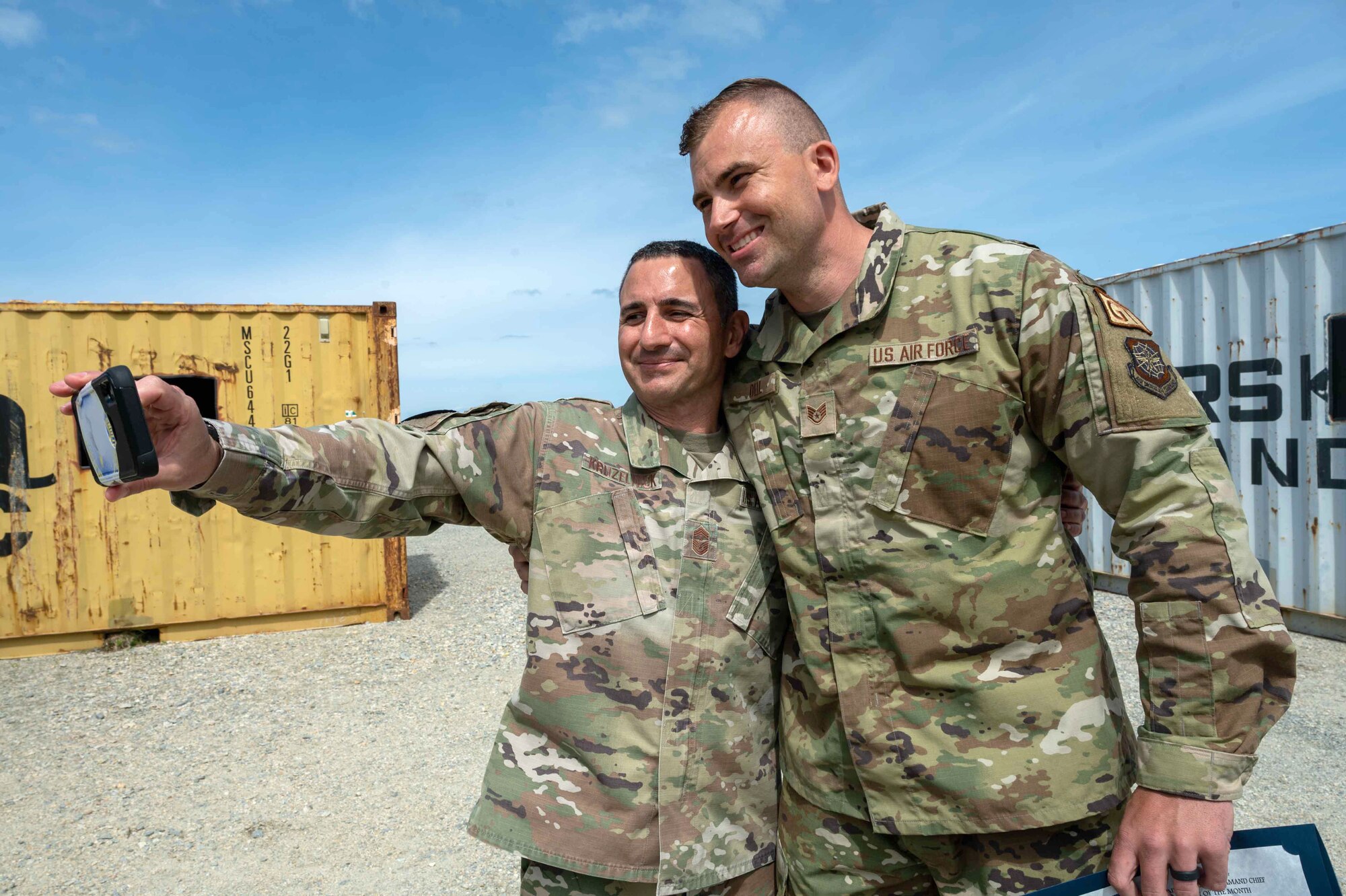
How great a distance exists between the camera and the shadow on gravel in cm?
792

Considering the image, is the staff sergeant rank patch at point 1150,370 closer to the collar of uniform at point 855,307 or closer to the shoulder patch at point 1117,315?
the shoulder patch at point 1117,315

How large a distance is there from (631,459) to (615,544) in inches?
8.4

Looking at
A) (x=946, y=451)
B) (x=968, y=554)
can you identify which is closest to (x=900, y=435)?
(x=946, y=451)

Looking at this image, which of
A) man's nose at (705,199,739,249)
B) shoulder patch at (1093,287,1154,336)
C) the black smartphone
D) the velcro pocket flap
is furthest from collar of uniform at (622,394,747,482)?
the black smartphone

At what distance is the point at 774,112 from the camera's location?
72.6 inches

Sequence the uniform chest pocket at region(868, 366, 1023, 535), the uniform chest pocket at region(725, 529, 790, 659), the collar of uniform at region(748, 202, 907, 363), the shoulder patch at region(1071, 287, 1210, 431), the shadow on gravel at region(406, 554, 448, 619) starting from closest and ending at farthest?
the shoulder patch at region(1071, 287, 1210, 431), the uniform chest pocket at region(868, 366, 1023, 535), the collar of uniform at region(748, 202, 907, 363), the uniform chest pocket at region(725, 529, 790, 659), the shadow on gravel at region(406, 554, 448, 619)

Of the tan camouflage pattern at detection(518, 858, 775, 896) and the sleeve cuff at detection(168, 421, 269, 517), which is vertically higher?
the sleeve cuff at detection(168, 421, 269, 517)

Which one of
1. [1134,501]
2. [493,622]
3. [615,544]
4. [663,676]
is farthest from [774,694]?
[493,622]

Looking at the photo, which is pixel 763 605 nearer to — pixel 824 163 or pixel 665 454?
pixel 665 454

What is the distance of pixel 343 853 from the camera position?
11.4 feet

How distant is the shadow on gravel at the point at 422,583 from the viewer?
26.0 feet

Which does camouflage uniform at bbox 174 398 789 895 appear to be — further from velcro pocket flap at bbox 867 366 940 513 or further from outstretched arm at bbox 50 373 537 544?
velcro pocket flap at bbox 867 366 940 513

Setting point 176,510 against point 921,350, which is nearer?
point 921,350

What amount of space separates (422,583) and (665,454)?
24.5 ft
